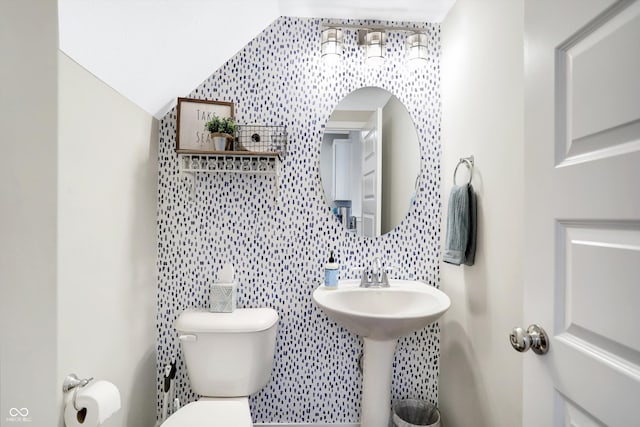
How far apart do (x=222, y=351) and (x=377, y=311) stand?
783mm

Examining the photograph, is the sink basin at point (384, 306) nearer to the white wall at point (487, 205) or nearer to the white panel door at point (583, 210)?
the white wall at point (487, 205)

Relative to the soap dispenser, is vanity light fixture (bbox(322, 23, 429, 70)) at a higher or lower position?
higher

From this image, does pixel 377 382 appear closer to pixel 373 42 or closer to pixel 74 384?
pixel 74 384

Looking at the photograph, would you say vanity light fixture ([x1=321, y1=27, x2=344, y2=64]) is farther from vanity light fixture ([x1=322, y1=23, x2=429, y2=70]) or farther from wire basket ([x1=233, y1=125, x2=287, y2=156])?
wire basket ([x1=233, y1=125, x2=287, y2=156])

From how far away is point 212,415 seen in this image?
1.46 metres

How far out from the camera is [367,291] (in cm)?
179

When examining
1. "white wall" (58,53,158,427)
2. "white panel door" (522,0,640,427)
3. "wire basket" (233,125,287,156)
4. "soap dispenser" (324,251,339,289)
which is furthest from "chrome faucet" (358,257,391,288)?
"white wall" (58,53,158,427)

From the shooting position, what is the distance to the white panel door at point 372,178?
1975 mm

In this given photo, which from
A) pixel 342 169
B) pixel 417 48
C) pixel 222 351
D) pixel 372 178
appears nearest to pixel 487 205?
pixel 372 178

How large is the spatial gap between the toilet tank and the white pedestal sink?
0.37 m

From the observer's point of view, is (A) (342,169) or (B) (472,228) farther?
(A) (342,169)

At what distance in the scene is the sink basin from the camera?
149cm
